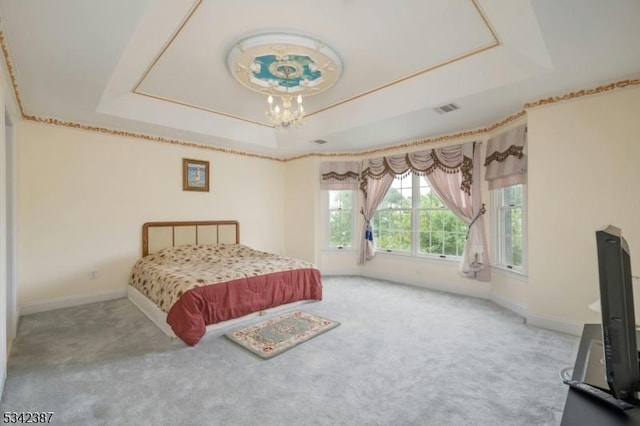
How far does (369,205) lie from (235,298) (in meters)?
3.25

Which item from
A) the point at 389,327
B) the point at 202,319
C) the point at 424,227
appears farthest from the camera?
the point at 424,227

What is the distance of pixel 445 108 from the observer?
3.68m

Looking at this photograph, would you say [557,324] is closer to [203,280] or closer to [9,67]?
[203,280]

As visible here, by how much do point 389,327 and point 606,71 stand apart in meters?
3.20

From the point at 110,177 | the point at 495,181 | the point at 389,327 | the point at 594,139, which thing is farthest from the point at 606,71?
the point at 110,177

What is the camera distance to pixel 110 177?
4406 millimetres

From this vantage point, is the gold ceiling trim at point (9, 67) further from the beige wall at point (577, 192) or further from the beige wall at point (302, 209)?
the beige wall at point (577, 192)

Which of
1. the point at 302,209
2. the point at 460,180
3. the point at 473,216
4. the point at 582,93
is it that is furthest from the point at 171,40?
the point at 473,216

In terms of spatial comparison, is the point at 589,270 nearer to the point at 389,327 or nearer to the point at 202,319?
the point at 389,327

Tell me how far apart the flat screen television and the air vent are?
2976 mm

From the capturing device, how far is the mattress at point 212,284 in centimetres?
300

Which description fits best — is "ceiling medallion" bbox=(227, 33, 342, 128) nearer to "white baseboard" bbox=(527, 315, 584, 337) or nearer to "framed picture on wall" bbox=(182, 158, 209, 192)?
"framed picture on wall" bbox=(182, 158, 209, 192)

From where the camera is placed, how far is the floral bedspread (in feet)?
10.6

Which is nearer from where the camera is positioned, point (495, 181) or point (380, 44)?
point (380, 44)
